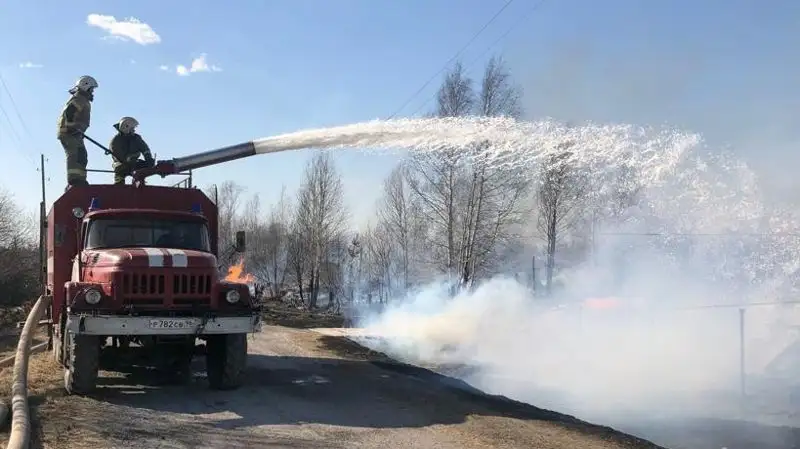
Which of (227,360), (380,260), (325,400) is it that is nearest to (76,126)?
(227,360)

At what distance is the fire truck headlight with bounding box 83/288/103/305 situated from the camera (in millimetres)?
9117

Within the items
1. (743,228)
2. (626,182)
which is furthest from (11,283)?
(743,228)

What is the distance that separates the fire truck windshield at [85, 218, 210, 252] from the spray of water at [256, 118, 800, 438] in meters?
3.01

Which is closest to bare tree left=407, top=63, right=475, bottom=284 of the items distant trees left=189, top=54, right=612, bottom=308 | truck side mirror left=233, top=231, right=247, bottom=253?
distant trees left=189, top=54, right=612, bottom=308

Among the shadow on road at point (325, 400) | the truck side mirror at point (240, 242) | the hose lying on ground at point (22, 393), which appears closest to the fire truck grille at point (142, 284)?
the shadow on road at point (325, 400)

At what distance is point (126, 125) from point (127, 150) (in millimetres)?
484

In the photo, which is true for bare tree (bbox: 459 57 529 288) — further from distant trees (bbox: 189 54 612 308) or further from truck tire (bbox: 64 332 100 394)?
truck tire (bbox: 64 332 100 394)

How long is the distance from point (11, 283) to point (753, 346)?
2524 cm

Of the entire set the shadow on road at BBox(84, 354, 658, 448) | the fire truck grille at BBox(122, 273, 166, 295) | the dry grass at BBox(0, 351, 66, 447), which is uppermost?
the fire truck grille at BBox(122, 273, 166, 295)

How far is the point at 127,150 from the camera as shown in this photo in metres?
Result: 12.8

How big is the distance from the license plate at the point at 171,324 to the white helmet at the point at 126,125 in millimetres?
5206

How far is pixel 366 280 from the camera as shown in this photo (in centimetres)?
5469

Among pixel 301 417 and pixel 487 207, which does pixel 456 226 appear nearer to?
pixel 487 207

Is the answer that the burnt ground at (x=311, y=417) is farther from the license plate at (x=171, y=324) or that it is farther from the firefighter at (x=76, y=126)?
the firefighter at (x=76, y=126)
